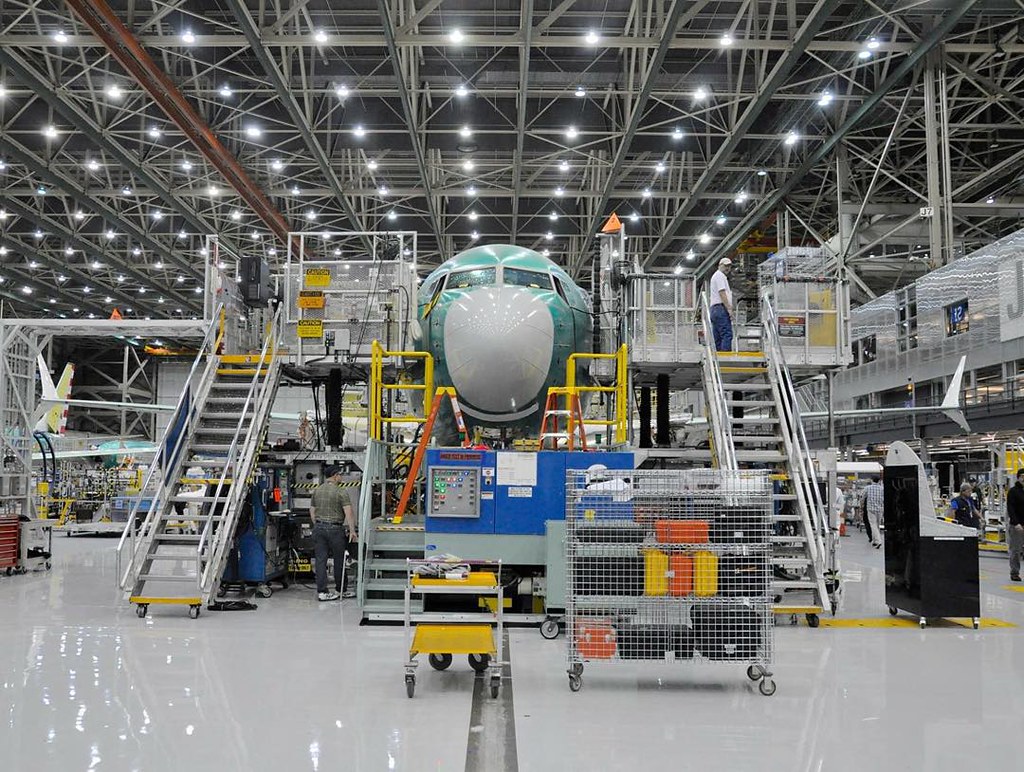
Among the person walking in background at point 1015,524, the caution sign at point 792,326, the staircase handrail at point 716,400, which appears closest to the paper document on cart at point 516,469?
the staircase handrail at point 716,400

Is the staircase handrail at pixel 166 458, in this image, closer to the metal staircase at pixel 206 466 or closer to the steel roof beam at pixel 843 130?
the metal staircase at pixel 206 466

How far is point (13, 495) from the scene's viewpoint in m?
17.8

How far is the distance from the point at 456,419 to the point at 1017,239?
17.8m

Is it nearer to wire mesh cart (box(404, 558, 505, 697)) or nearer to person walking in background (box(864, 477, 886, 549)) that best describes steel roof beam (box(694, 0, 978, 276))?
person walking in background (box(864, 477, 886, 549))

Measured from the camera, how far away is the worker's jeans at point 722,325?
14.6 metres

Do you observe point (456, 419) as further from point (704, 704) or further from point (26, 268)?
point (26, 268)

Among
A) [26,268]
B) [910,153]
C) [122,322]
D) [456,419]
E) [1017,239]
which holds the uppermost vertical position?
[910,153]

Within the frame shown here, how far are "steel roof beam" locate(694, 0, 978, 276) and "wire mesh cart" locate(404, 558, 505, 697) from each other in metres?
19.1

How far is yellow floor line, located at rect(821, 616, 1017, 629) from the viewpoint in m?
11.6

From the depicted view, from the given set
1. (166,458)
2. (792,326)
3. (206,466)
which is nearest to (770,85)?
(792,326)

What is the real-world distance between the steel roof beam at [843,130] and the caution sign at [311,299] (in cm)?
1641

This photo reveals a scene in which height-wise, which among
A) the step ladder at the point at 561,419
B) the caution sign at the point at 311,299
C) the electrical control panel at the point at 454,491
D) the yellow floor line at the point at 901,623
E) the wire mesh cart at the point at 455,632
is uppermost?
the caution sign at the point at 311,299

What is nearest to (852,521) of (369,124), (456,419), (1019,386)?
(1019,386)

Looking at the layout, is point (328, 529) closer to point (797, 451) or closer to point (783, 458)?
point (783, 458)
